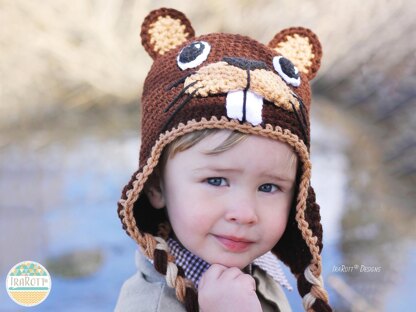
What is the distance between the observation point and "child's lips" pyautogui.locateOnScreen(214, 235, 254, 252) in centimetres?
101

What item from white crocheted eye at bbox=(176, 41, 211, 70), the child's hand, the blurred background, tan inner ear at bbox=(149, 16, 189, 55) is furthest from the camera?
the blurred background

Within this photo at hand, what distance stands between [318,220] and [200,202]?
29 centimetres

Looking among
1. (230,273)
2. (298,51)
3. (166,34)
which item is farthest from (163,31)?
(230,273)

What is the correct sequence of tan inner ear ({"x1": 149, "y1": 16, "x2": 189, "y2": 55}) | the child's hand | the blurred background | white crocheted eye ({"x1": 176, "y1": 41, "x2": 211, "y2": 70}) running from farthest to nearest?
1. the blurred background
2. tan inner ear ({"x1": 149, "y1": 16, "x2": 189, "y2": 55})
3. white crocheted eye ({"x1": 176, "y1": 41, "x2": 211, "y2": 70})
4. the child's hand

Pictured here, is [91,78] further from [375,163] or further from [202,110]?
[375,163]

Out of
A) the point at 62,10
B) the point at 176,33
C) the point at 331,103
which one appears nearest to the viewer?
the point at 176,33

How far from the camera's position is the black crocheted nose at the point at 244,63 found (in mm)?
1033

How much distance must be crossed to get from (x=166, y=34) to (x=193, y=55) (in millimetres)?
201

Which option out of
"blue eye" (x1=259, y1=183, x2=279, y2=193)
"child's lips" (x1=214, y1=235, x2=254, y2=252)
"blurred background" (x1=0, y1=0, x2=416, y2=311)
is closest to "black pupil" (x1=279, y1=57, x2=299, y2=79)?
"blue eye" (x1=259, y1=183, x2=279, y2=193)

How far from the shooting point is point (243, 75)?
3.32 ft

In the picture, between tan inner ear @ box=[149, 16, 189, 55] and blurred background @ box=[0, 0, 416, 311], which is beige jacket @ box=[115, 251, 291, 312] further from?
blurred background @ box=[0, 0, 416, 311]

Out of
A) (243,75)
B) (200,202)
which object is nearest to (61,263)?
(200,202)

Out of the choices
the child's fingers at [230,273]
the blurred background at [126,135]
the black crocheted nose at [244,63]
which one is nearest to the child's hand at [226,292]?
the child's fingers at [230,273]

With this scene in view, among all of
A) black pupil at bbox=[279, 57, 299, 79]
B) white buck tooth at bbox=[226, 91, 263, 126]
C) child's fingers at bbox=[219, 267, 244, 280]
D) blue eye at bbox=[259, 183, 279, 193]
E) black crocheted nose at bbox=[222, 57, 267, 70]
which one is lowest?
child's fingers at bbox=[219, 267, 244, 280]
